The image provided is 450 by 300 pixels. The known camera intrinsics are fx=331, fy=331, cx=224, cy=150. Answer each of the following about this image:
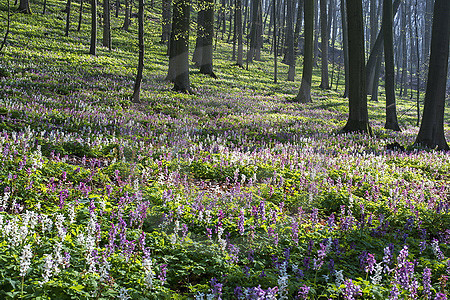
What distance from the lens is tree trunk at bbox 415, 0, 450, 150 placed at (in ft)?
43.5

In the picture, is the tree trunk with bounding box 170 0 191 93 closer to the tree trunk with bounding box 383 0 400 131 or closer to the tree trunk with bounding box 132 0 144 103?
the tree trunk with bounding box 132 0 144 103

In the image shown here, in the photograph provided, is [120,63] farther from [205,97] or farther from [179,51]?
[205,97]

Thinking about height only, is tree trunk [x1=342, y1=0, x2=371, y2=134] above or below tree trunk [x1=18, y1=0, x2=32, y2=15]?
below

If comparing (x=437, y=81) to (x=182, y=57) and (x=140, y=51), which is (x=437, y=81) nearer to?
(x=140, y=51)

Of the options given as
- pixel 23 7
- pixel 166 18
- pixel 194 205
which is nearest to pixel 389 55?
pixel 166 18

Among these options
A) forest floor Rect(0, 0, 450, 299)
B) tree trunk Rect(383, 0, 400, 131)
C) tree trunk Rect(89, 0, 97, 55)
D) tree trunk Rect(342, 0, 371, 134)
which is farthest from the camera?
tree trunk Rect(89, 0, 97, 55)

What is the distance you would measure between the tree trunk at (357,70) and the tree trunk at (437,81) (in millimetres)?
2332

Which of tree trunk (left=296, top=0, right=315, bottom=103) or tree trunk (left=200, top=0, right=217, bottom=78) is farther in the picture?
tree trunk (left=200, top=0, right=217, bottom=78)

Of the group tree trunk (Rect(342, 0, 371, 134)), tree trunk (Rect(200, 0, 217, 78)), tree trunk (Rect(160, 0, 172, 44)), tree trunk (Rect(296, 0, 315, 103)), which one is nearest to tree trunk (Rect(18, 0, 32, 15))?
tree trunk (Rect(160, 0, 172, 44))

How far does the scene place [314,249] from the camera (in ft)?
14.9

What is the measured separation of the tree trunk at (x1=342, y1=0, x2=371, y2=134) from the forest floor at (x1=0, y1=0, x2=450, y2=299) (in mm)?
1015

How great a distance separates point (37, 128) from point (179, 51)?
12.1m

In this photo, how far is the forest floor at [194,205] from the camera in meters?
3.42

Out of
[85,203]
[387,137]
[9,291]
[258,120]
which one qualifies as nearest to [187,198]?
[85,203]
